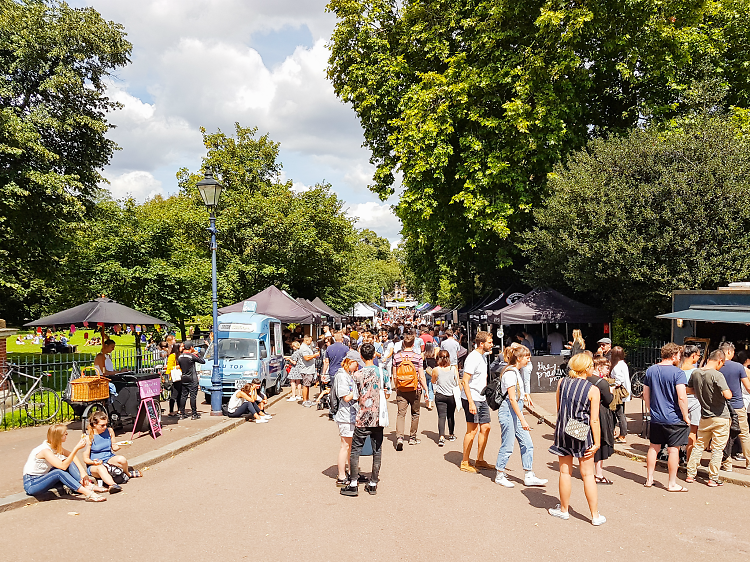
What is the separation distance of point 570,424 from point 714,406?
10.2 ft

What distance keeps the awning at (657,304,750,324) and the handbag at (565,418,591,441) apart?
6008 mm

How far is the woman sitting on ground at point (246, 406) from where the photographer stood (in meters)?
13.0

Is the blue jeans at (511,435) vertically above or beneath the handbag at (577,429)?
beneath

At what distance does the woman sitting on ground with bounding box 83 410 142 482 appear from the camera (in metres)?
7.26

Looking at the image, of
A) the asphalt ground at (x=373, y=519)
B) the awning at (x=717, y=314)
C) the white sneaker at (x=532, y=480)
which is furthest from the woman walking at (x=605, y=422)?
the awning at (x=717, y=314)

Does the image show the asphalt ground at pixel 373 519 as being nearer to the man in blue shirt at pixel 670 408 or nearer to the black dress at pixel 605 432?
the man in blue shirt at pixel 670 408

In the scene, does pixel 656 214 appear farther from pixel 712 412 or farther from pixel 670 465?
pixel 670 465

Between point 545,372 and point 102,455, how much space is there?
12.4 meters

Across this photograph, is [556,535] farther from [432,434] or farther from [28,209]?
[28,209]

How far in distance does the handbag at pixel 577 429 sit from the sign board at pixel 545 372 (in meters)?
10.7

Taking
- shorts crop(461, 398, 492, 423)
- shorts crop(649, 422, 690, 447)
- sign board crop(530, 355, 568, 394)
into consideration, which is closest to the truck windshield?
sign board crop(530, 355, 568, 394)

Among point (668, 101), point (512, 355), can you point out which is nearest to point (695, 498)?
point (512, 355)

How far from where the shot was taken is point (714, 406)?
773cm

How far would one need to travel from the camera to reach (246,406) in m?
13.0
